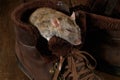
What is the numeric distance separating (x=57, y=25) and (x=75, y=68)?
132mm

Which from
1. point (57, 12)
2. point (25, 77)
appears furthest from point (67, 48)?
point (25, 77)

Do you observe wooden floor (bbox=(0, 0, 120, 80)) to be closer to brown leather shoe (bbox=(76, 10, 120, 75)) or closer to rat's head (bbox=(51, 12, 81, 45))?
brown leather shoe (bbox=(76, 10, 120, 75))

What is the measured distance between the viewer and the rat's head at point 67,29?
760 mm

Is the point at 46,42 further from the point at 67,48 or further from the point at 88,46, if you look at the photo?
the point at 88,46

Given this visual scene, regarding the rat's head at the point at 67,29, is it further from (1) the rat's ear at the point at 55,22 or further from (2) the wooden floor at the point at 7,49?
(2) the wooden floor at the point at 7,49

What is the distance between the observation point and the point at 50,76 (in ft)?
2.62

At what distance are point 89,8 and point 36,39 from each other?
23cm

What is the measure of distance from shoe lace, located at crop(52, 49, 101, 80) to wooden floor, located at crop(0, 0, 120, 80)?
122mm

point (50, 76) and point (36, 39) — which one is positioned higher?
point (36, 39)

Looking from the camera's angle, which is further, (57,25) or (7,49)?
(7,49)

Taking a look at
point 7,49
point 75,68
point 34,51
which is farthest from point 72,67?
point 7,49

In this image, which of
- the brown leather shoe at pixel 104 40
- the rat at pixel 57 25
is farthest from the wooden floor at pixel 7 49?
the rat at pixel 57 25

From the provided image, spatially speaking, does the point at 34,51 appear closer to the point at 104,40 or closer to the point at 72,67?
the point at 72,67

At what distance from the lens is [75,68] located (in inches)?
31.1
